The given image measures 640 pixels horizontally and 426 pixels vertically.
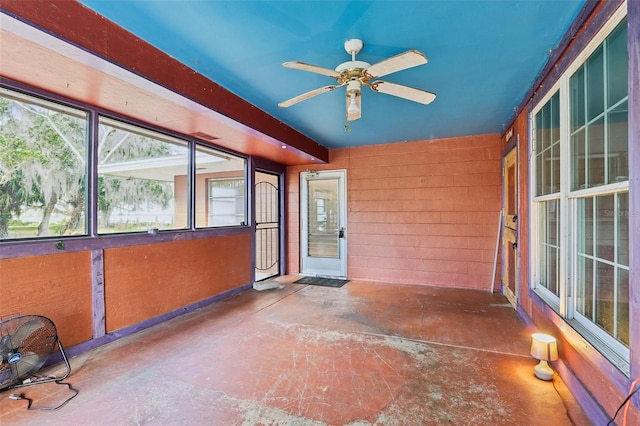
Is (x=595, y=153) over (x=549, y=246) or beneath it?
over

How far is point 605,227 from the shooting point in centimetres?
189

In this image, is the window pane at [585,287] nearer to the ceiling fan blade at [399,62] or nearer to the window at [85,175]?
the ceiling fan blade at [399,62]

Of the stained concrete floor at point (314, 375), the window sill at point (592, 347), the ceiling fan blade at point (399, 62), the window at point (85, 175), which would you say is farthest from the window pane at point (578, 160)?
the window at point (85, 175)

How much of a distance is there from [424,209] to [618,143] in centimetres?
368

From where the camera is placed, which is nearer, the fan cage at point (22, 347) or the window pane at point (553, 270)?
the fan cage at point (22, 347)

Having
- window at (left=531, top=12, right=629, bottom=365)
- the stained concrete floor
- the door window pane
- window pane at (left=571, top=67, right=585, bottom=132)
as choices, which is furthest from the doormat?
window pane at (left=571, top=67, right=585, bottom=132)

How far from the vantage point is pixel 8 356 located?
213cm

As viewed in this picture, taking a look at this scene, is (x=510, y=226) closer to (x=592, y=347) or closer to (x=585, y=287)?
(x=585, y=287)

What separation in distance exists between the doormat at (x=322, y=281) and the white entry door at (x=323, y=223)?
25 cm

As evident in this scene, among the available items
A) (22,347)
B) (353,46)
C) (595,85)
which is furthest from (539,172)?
(22,347)

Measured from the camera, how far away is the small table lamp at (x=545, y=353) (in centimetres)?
232

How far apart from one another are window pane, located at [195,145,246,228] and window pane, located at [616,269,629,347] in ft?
14.0

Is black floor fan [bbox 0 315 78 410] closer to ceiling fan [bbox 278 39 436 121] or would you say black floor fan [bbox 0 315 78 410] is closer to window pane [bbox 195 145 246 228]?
window pane [bbox 195 145 246 228]

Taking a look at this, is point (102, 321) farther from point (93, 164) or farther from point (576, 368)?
point (576, 368)
